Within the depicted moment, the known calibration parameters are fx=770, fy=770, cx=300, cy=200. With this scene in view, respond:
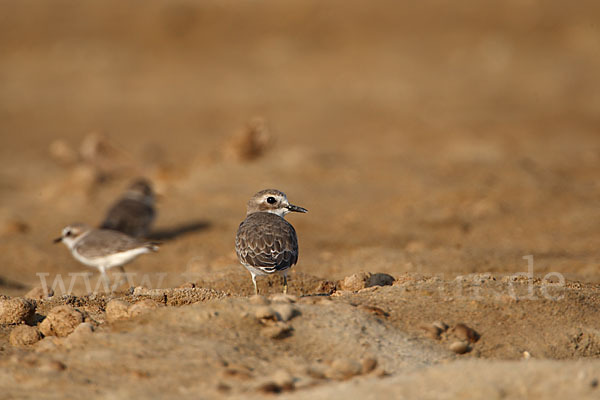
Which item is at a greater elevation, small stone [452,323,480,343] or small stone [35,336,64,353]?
small stone [452,323,480,343]

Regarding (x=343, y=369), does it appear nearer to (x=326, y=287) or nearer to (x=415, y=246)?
(x=326, y=287)

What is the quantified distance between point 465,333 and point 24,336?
7.96ft

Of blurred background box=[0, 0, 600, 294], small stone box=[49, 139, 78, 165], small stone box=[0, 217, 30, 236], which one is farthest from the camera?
small stone box=[49, 139, 78, 165]

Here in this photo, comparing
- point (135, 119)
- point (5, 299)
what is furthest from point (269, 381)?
point (135, 119)

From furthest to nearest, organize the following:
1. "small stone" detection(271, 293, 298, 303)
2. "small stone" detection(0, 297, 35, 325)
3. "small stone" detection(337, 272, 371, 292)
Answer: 1. "small stone" detection(337, 272, 371, 292)
2. "small stone" detection(0, 297, 35, 325)
3. "small stone" detection(271, 293, 298, 303)

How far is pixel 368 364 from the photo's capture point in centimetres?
366

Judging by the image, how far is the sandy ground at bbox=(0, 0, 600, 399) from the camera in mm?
3695

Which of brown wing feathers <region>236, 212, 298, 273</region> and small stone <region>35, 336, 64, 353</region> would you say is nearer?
small stone <region>35, 336, 64, 353</region>

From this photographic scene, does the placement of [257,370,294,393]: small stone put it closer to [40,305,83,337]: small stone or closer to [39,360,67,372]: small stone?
[39,360,67,372]: small stone

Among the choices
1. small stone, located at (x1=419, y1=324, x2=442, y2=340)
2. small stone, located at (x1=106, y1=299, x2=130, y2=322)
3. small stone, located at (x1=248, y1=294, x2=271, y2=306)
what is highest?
small stone, located at (x1=248, y1=294, x2=271, y2=306)

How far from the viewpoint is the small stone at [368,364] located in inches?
143

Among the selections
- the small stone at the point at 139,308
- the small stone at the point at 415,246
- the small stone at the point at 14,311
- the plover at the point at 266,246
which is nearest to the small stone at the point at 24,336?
the small stone at the point at 14,311

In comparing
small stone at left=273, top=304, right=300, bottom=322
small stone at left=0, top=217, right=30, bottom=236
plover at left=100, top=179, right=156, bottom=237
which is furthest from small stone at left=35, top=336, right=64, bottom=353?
small stone at left=0, top=217, right=30, bottom=236

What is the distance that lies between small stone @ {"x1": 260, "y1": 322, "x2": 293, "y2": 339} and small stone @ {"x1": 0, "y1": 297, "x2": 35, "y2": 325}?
1.64 meters
